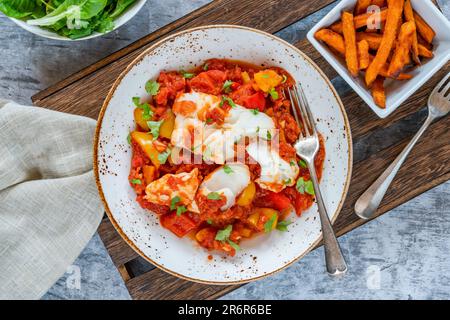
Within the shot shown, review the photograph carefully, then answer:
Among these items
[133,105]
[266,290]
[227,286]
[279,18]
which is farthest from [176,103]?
[266,290]

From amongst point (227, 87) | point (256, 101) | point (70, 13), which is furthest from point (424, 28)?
point (70, 13)

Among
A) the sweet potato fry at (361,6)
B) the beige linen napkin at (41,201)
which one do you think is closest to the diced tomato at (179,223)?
the beige linen napkin at (41,201)

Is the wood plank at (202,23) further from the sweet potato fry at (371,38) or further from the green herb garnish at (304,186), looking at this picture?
the green herb garnish at (304,186)

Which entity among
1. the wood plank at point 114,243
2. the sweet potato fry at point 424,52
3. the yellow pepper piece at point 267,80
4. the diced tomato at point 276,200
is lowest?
the wood plank at point 114,243

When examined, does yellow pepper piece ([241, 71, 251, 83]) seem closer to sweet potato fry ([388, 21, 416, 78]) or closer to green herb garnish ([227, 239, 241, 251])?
sweet potato fry ([388, 21, 416, 78])

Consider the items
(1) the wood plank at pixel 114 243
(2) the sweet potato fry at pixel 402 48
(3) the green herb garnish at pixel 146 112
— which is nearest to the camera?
(2) the sweet potato fry at pixel 402 48

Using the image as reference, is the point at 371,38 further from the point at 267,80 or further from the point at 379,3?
the point at 267,80
